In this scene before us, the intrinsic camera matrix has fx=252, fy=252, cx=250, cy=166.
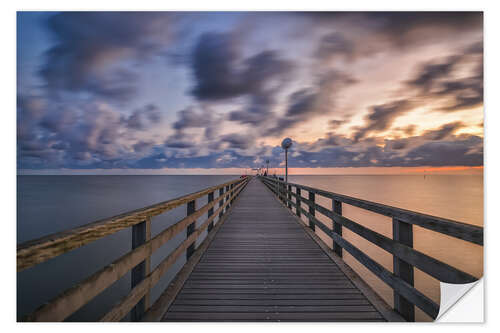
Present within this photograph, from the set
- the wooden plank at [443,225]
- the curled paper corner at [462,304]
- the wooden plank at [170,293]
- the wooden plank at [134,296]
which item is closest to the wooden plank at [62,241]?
the wooden plank at [134,296]

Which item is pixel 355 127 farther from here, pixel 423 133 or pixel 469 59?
pixel 469 59

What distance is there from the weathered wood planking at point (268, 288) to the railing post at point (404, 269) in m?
0.23

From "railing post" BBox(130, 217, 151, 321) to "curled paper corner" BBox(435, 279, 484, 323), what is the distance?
240cm

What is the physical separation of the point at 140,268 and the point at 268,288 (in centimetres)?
142

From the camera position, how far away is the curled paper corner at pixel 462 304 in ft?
6.73

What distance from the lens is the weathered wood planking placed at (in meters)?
2.37

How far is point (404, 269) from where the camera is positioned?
2.15 meters

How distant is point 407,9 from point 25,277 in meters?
12.4

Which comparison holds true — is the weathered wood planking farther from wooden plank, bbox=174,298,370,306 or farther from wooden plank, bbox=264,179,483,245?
wooden plank, bbox=264,179,483,245

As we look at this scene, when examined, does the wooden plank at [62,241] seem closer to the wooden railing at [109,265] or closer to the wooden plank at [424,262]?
the wooden railing at [109,265]

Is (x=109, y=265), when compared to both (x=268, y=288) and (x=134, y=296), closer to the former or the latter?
(x=134, y=296)

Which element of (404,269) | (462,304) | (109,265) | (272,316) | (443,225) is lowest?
(272,316)

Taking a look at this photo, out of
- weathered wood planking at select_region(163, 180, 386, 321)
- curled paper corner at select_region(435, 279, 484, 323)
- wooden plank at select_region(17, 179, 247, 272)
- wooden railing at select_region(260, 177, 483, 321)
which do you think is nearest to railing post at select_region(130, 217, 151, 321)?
wooden plank at select_region(17, 179, 247, 272)

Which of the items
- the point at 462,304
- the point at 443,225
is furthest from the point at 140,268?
the point at 462,304
